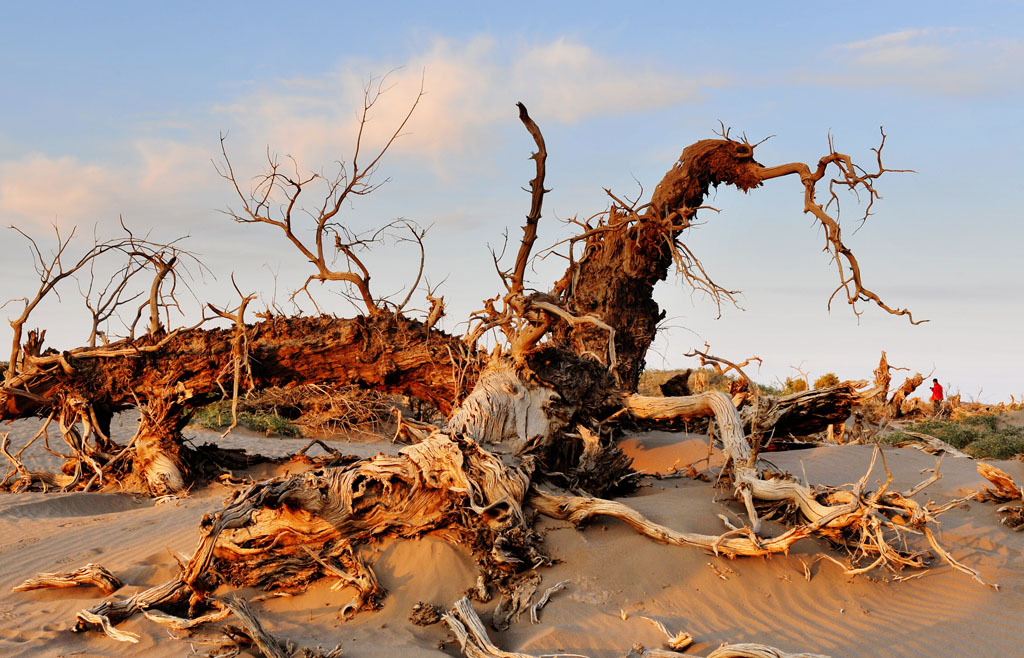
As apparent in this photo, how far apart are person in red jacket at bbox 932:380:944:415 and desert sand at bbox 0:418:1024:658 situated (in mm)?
13196


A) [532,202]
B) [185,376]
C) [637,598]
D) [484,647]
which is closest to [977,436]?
[532,202]

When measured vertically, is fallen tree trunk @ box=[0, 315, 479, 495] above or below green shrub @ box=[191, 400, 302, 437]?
above

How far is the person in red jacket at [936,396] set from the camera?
1820 cm

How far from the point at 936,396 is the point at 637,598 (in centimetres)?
1673

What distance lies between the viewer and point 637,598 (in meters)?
4.70

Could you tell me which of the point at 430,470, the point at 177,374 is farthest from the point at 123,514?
the point at 430,470

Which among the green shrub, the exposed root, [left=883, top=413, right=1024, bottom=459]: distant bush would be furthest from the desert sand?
the green shrub

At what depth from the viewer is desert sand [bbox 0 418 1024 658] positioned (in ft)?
14.0

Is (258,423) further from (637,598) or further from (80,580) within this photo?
(637,598)

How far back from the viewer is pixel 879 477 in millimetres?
7664

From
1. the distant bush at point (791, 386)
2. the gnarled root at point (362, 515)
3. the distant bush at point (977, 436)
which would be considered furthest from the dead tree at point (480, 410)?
the distant bush at point (791, 386)

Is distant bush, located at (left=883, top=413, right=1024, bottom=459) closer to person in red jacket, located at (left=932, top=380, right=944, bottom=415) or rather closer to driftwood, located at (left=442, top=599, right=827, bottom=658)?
person in red jacket, located at (left=932, top=380, right=944, bottom=415)

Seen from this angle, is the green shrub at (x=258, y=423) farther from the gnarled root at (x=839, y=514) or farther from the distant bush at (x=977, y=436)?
the distant bush at (x=977, y=436)

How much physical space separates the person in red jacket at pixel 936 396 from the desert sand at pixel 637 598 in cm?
1320
